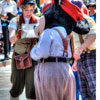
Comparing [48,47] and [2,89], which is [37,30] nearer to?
[48,47]

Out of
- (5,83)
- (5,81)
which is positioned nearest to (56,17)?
(5,83)

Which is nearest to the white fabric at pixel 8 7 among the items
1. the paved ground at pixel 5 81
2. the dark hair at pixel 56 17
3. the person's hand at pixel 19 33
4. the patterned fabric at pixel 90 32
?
the paved ground at pixel 5 81

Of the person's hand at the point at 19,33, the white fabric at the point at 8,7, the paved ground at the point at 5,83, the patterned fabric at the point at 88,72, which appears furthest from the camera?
the white fabric at the point at 8,7

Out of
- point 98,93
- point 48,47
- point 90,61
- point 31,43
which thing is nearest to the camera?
point 98,93

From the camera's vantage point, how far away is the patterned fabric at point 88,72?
13.2 feet

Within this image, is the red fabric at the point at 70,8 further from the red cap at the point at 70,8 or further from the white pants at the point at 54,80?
the white pants at the point at 54,80

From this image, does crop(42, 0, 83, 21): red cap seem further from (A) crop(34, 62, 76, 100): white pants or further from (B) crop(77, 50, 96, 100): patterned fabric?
(B) crop(77, 50, 96, 100): patterned fabric

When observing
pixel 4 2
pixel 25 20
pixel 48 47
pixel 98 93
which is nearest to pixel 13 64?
pixel 25 20

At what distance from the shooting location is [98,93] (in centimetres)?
293

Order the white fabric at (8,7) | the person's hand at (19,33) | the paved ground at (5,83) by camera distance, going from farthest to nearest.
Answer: the white fabric at (8,7)
the paved ground at (5,83)
the person's hand at (19,33)

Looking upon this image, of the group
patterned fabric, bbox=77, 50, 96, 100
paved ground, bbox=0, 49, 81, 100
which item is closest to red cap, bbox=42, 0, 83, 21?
patterned fabric, bbox=77, 50, 96, 100

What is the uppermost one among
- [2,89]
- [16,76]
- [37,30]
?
[37,30]

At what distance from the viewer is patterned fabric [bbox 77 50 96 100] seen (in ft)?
13.2

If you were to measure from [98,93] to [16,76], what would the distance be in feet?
5.96
